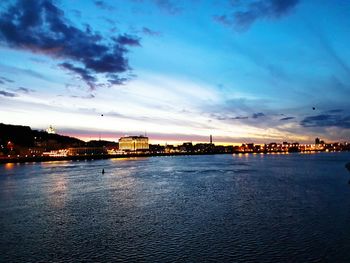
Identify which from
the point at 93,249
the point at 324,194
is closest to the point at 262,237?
the point at 93,249

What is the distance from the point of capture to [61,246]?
1753 centimetres

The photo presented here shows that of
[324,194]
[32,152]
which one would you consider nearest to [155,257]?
[324,194]

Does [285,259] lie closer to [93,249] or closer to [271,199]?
[93,249]

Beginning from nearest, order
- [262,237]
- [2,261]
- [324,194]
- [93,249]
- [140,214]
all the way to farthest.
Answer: [2,261] < [93,249] < [262,237] < [140,214] < [324,194]

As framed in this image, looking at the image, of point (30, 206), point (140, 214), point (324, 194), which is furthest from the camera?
point (324, 194)

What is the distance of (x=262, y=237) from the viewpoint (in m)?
18.9

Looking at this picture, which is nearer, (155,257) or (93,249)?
(155,257)

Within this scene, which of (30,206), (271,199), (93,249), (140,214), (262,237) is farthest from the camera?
(271,199)

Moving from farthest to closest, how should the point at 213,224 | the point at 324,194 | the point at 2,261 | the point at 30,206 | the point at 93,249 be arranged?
the point at 324,194, the point at 30,206, the point at 213,224, the point at 93,249, the point at 2,261

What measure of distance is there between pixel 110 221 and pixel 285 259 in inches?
468

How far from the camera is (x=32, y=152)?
18475 cm

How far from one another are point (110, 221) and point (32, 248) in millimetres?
6561

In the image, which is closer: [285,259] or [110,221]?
[285,259]

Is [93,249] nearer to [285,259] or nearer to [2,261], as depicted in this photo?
[2,261]
